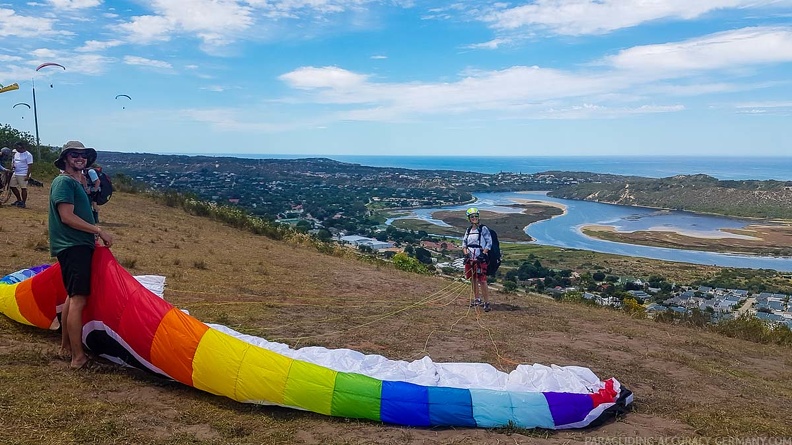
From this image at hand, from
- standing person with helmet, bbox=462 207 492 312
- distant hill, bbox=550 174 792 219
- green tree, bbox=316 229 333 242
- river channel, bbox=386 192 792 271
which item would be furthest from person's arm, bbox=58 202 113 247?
distant hill, bbox=550 174 792 219

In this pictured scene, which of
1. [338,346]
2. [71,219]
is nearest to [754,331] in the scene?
[338,346]

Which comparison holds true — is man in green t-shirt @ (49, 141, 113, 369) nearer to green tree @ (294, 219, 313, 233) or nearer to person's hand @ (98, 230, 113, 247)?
person's hand @ (98, 230, 113, 247)

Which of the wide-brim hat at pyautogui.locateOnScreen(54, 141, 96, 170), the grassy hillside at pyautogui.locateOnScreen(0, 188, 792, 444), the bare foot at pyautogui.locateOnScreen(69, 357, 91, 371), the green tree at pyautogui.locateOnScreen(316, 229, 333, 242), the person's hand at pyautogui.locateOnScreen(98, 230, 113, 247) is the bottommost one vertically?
the green tree at pyautogui.locateOnScreen(316, 229, 333, 242)

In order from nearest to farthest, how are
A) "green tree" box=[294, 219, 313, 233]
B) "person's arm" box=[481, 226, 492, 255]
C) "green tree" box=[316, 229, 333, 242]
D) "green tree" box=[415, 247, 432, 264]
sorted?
"person's arm" box=[481, 226, 492, 255] → "green tree" box=[316, 229, 333, 242] → "green tree" box=[294, 219, 313, 233] → "green tree" box=[415, 247, 432, 264]

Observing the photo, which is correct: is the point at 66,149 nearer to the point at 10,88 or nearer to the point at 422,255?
the point at 10,88

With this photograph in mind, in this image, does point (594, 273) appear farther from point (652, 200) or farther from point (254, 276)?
point (652, 200)

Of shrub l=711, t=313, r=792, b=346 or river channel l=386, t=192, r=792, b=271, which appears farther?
river channel l=386, t=192, r=792, b=271

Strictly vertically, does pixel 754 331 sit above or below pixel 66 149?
below
